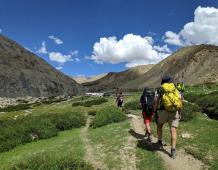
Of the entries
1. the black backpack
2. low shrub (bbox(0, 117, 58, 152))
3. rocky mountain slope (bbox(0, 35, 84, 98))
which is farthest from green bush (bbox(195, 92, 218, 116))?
rocky mountain slope (bbox(0, 35, 84, 98))

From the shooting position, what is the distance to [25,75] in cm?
13188

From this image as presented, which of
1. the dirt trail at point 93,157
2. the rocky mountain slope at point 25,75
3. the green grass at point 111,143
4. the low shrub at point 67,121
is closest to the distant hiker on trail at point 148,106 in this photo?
the green grass at point 111,143

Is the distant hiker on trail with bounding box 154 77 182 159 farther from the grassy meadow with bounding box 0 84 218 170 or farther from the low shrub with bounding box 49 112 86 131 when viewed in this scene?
the low shrub with bounding box 49 112 86 131

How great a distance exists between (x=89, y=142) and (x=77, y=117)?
816cm

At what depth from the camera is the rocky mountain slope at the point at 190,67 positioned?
131 m

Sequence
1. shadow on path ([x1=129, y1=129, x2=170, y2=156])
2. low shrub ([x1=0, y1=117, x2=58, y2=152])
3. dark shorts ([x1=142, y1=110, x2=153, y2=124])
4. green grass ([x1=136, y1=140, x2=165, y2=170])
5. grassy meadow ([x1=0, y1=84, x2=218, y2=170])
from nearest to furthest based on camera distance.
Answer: grassy meadow ([x1=0, y1=84, x2=218, y2=170]) → green grass ([x1=136, y1=140, x2=165, y2=170]) → shadow on path ([x1=129, y1=129, x2=170, y2=156]) → dark shorts ([x1=142, y1=110, x2=153, y2=124]) → low shrub ([x1=0, y1=117, x2=58, y2=152])

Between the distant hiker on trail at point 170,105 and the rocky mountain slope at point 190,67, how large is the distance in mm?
111412

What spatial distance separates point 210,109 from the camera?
83.2 ft

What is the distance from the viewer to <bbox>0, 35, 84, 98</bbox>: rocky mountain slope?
125988 mm

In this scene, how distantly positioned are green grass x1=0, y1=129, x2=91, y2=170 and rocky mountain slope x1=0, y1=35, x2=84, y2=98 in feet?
357

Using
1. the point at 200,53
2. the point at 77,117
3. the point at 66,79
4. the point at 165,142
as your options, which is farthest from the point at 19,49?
the point at 165,142

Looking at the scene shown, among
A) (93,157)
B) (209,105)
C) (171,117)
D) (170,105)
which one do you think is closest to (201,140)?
(171,117)

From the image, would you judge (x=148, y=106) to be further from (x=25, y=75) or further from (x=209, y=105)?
(x=25, y=75)

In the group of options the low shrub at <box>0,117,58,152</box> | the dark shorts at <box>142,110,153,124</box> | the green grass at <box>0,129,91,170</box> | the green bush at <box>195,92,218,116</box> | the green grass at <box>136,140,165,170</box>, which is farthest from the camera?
the green bush at <box>195,92,218,116</box>
